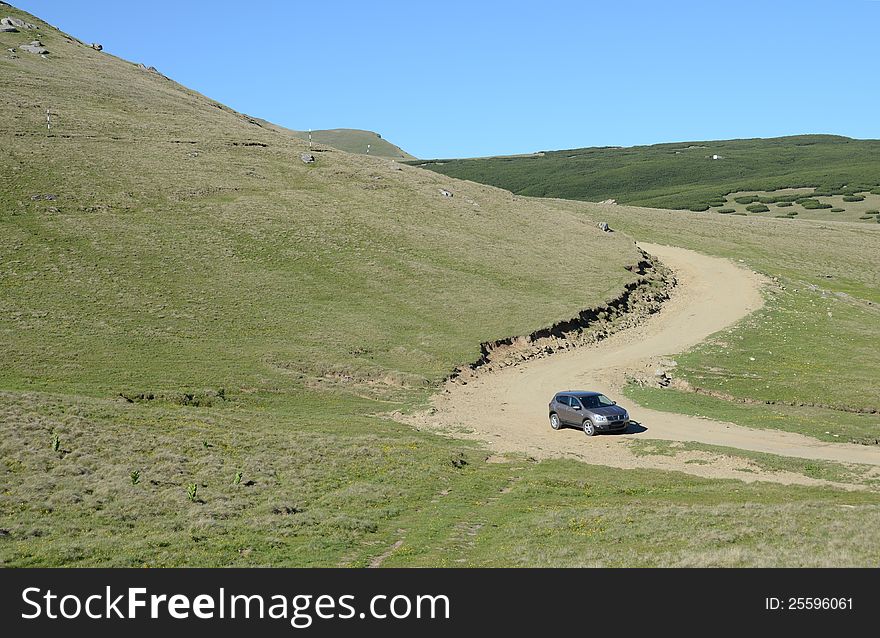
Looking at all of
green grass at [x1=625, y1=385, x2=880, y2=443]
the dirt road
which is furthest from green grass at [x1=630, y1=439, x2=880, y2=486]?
green grass at [x1=625, y1=385, x2=880, y2=443]

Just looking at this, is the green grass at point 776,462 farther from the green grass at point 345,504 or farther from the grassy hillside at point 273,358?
the grassy hillside at point 273,358

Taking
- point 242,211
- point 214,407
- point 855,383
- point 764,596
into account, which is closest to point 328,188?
point 242,211

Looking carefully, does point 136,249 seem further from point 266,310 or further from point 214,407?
point 214,407

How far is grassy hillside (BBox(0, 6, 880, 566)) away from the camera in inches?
839

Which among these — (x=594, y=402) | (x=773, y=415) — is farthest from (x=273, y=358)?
(x=773, y=415)

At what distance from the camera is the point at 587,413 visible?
38.6m

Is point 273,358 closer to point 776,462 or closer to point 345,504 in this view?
point 345,504

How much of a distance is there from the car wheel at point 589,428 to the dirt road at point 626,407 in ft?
1.26

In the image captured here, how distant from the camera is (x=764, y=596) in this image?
14.0 m

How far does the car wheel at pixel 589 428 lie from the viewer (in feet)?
126

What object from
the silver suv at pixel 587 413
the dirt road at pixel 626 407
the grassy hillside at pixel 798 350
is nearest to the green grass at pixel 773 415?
the grassy hillside at pixel 798 350

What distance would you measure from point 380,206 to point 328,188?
7505 millimetres

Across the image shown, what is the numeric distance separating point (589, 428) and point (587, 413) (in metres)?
0.73

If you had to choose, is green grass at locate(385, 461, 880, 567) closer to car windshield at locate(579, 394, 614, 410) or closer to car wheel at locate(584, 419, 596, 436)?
car wheel at locate(584, 419, 596, 436)
